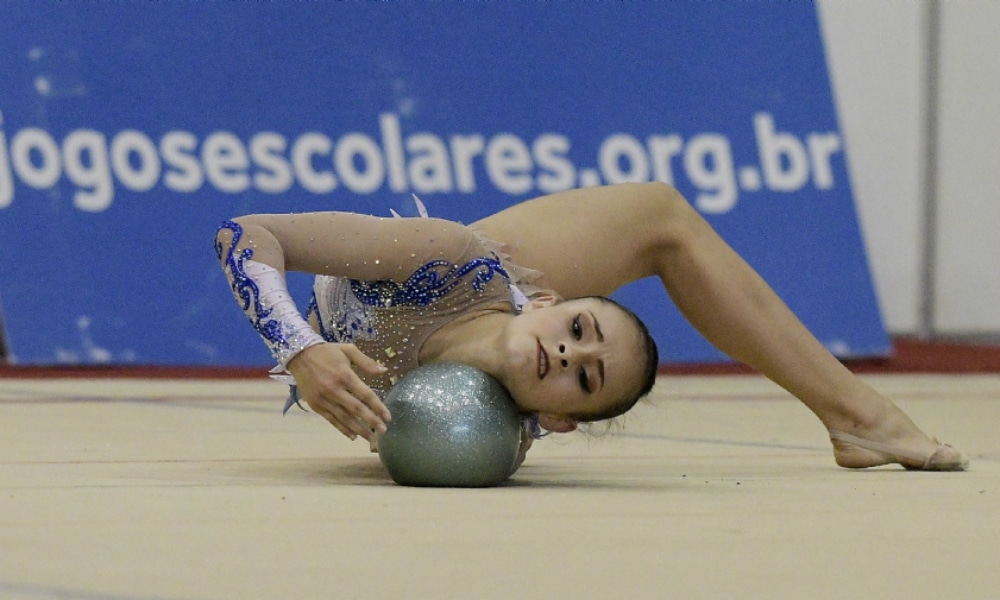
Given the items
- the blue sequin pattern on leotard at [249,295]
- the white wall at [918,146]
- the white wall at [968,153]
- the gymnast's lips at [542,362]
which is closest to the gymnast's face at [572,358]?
the gymnast's lips at [542,362]

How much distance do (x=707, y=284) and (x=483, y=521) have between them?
1004mm

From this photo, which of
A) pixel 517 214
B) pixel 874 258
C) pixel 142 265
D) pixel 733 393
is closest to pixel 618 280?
pixel 517 214

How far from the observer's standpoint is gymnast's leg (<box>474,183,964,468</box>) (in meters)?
2.61

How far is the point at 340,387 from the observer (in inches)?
79.9

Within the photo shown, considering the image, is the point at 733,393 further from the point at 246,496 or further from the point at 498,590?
the point at 498,590

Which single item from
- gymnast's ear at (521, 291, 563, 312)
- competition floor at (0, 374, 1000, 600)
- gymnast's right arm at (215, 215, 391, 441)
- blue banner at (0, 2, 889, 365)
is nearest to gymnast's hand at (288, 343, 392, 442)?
gymnast's right arm at (215, 215, 391, 441)

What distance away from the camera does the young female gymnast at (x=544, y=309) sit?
7.11ft

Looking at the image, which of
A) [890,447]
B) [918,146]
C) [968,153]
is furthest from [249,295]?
[968,153]

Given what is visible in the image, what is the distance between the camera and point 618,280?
8.86 ft

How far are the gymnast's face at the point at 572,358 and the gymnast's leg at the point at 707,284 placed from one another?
1.17 ft

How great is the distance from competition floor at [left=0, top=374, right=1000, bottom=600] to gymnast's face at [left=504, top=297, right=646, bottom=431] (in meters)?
0.14

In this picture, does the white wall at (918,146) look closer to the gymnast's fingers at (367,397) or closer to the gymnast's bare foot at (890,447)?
the gymnast's bare foot at (890,447)

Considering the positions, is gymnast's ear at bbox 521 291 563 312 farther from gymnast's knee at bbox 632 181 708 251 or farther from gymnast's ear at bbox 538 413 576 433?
gymnast's knee at bbox 632 181 708 251

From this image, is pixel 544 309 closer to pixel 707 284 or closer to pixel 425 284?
pixel 425 284
